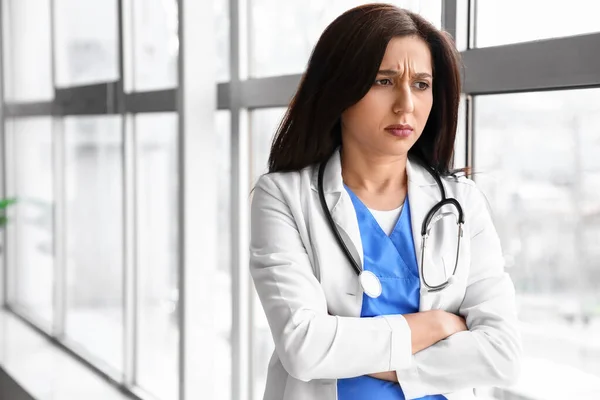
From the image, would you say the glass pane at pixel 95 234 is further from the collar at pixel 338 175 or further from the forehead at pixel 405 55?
the forehead at pixel 405 55

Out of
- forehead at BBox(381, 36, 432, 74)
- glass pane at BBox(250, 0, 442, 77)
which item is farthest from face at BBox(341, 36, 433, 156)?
glass pane at BBox(250, 0, 442, 77)

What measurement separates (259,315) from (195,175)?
0.49 meters

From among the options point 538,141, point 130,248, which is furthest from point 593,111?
point 130,248

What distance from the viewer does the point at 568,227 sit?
144cm

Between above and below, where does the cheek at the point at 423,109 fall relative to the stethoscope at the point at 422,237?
above

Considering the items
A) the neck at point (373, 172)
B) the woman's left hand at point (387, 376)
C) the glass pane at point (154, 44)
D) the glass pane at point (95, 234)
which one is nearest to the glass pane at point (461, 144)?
the neck at point (373, 172)

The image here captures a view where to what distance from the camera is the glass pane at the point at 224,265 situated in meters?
2.43

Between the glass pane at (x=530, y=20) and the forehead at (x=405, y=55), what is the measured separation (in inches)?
13.1

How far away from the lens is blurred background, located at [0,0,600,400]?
143cm

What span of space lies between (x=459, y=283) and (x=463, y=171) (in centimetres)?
22

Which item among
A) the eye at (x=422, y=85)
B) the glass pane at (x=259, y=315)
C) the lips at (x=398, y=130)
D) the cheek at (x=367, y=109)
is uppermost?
the eye at (x=422, y=85)

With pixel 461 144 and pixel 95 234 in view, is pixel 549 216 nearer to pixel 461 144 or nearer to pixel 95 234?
pixel 461 144

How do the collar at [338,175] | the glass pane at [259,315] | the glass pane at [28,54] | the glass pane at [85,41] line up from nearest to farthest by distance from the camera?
the collar at [338,175]
the glass pane at [259,315]
the glass pane at [85,41]
the glass pane at [28,54]

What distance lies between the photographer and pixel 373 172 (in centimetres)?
132
